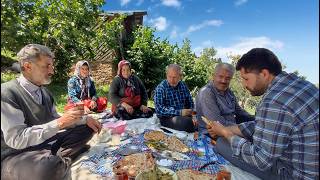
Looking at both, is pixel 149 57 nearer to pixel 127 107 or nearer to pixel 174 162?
pixel 127 107

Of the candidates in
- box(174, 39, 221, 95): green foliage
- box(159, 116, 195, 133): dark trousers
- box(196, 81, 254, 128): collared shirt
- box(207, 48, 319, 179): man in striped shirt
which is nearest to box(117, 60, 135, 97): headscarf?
box(159, 116, 195, 133): dark trousers

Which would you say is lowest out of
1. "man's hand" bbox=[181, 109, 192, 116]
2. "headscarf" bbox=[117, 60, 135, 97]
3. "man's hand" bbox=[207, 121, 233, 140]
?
"man's hand" bbox=[181, 109, 192, 116]

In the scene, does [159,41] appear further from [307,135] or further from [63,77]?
[307,135]

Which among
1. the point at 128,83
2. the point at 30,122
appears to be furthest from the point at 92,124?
the point at 128,83

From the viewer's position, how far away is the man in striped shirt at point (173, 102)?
203 inches

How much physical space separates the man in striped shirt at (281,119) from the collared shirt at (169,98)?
2606 mm

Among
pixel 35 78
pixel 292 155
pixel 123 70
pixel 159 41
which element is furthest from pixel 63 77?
pixel 292 155

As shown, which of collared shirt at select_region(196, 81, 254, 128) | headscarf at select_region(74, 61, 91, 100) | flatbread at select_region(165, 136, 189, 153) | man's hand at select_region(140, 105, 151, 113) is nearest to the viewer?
flatbread at select_region(165, 136, 189, 153)

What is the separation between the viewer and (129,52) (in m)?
15.4

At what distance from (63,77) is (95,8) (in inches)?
129

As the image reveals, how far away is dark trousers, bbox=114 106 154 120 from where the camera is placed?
598cm

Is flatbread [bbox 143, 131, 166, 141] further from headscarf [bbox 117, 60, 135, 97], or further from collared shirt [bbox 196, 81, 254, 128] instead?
headscarf [bbox 117, 60, 135, 97]

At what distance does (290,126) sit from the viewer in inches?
93.0

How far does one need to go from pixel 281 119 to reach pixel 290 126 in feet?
0.28
